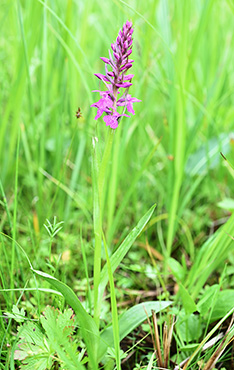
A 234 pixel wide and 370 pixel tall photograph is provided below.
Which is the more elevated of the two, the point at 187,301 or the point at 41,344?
the point at 41,344

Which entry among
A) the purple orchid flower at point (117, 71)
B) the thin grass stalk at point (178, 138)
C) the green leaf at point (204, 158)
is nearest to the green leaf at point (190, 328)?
the thin grass stalk at point (178, 138)

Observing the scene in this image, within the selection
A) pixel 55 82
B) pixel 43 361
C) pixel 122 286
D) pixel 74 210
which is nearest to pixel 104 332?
pixel 43 361

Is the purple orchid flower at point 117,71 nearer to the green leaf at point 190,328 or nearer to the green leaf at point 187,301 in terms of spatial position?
the green leaf at point 187,301

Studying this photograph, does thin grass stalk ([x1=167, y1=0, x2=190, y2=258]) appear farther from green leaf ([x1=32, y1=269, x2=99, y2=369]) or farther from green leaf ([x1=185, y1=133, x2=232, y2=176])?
green leaf ([x1=32, y1=269, x2=99, y2=369])

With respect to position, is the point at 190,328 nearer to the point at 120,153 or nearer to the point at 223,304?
the point at 223,304

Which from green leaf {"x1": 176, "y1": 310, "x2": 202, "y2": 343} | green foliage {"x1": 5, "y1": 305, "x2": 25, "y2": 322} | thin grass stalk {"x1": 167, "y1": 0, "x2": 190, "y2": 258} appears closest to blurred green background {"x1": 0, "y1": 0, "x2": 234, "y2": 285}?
thin grass stalk {"x1": 167, "y1": 0, "x2": 190, "y2": 258}

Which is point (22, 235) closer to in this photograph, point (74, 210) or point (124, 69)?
point (74, 210)

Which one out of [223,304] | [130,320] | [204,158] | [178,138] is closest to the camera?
[130,320]

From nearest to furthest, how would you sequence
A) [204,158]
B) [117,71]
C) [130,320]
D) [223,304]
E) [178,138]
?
[117,71], [130,320], [223,304], [178,138], [204,158]

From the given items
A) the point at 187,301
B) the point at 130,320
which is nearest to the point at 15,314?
the point at 130,320
